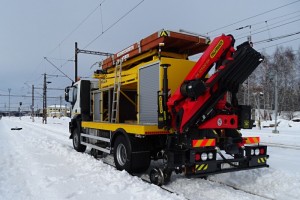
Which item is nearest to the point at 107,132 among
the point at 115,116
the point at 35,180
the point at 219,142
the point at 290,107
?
the point at 115,116

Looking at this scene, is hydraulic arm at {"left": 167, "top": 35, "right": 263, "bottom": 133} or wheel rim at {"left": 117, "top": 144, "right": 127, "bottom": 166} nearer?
hydraulic arm at {"left": 167, "top": 35, "right": 263, "bottom": 133}

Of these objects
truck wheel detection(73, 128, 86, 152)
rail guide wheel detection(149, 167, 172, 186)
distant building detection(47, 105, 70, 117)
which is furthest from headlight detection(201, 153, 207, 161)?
distant building detection(47, 105, 70, 117)

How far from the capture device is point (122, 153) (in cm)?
817

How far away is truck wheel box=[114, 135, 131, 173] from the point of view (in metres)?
7.66

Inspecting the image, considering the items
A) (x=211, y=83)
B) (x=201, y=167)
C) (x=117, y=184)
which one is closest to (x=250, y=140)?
(x=201, y=167)

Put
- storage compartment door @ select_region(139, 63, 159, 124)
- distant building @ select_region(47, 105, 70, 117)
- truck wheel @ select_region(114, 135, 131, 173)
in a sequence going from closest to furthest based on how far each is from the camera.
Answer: storage compartment door @ select_region(139, 63, 159, 124)
truck wheel @ select_region(114, 135, 131, 173)
distant building @ select_region(47, 105, 70, 117)

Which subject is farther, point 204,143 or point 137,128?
point 137,128

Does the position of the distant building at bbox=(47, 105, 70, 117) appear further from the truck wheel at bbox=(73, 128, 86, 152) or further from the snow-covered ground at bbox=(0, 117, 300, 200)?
the snow-covered ground at bbox=(0, 117, 300, 200)

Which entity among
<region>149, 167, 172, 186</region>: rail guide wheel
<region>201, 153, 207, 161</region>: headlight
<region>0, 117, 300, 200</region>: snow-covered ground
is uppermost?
<region>201, 153, 207, 161</region>: headlight

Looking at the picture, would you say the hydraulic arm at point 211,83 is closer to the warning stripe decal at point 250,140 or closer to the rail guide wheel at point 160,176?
the warning stripe decal at point 250,140

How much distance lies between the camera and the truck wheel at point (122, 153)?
25.1 feet

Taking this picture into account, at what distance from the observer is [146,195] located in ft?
19.3

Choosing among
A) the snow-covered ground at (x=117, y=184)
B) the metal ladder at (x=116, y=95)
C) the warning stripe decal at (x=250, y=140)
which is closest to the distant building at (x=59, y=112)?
the metal ladder at (x=116, y=95)

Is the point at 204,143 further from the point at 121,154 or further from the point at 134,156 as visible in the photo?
the point at 121,154
